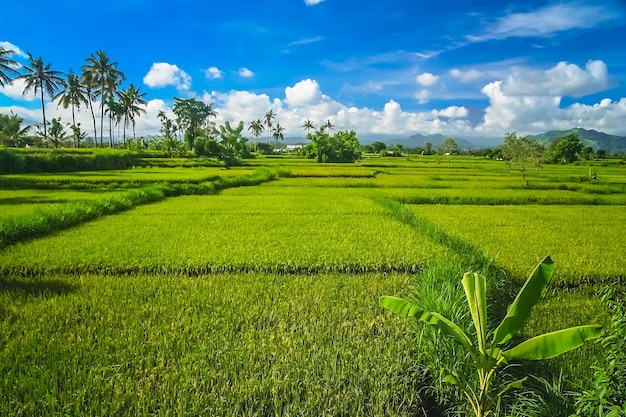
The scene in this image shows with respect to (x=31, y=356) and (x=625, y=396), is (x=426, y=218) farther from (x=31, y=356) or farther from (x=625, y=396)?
(x=31, y=356)

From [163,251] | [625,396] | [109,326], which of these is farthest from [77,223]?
[625,396]

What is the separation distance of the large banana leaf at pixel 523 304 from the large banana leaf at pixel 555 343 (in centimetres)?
16

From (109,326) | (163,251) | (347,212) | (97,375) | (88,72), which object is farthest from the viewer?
(88,72)

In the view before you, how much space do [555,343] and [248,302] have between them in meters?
3.37

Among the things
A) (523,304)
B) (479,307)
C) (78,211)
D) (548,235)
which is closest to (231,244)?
(78,211)

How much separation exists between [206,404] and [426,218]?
31.4 ft

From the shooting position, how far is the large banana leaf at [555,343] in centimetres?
234

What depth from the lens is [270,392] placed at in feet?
9.87

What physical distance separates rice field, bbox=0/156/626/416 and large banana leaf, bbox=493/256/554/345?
0.94 m

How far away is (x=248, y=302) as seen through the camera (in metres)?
4.87

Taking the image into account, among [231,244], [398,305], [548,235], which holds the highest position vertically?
[398,305]

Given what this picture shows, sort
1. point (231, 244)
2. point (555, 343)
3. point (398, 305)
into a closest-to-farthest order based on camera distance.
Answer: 1. point (555, 343)
2. point (398, 305)
3. point (231, 244)

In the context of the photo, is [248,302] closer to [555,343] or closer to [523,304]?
[523,304]

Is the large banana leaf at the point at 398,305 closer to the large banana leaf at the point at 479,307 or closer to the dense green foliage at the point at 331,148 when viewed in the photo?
the large banana leaf at the point at 479,307
